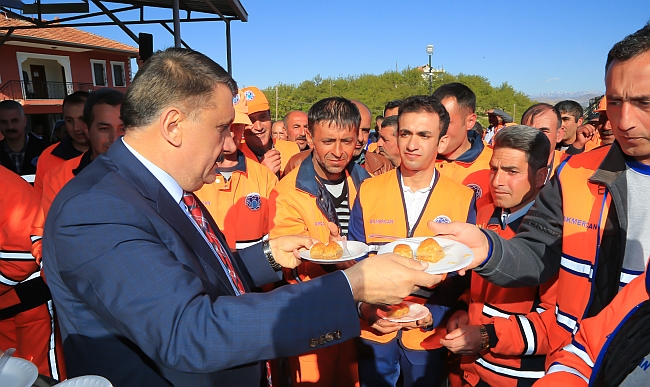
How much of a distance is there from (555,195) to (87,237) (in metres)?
2.13

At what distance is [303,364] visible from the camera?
3.38 m

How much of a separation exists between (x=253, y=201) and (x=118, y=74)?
103ft

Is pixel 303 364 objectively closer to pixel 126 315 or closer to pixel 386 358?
pixel 386 358

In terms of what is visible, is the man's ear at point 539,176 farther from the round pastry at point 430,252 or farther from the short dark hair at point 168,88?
the short dark hair at point 168,88

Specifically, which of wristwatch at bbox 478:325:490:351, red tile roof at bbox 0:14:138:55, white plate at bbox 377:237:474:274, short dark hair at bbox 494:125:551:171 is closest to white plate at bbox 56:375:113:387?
white plate at bbox 377:237:474:274

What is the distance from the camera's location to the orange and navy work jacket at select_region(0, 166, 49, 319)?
2.68 meters

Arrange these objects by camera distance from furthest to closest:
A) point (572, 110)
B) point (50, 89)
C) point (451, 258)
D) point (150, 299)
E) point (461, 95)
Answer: point (50, 89) < point (572, 110) < point (461, 95) < point (451, 258) < point (150, 299)

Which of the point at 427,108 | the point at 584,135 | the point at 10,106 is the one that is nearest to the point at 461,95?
the point at 427,108

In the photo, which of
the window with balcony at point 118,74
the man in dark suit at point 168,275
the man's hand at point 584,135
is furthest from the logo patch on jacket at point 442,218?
the window with balcony at point 118,74

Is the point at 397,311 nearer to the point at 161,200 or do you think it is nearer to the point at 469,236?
the point at 469,236

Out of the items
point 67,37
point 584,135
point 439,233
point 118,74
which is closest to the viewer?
point 439,233

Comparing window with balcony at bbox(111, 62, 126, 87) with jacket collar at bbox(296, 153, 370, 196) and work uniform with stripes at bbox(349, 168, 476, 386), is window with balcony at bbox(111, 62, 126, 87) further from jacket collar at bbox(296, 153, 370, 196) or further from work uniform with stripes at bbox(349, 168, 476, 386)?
work uniform with stripes at bbox(349, 168, 476, 386)

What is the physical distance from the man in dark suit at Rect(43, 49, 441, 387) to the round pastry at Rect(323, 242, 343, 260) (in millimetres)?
712

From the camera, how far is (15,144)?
242 inches
